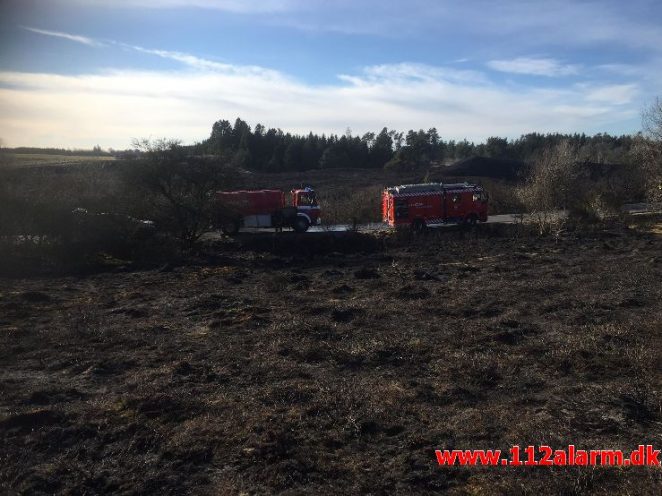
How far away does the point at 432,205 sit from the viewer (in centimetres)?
2847

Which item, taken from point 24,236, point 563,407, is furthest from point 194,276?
point 563,407

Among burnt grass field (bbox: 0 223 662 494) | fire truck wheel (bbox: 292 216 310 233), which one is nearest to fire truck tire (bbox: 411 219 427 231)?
fire truck wheel (bbox: 292 216 310 233)

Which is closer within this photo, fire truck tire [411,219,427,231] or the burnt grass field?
the burnt grass field

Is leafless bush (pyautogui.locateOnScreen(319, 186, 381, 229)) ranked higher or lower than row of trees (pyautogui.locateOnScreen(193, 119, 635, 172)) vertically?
lower

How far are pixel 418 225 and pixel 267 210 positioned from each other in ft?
28.2

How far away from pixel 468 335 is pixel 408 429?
14.3 feet

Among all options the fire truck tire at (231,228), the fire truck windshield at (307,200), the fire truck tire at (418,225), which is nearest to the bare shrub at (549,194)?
the fire truck tire at (418,225)
